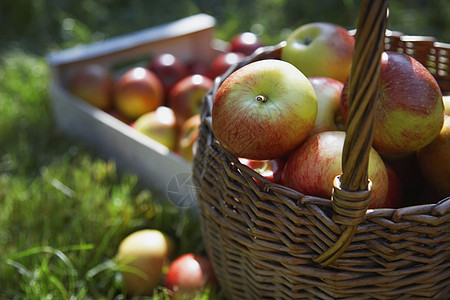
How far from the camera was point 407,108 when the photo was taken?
930 millimetres

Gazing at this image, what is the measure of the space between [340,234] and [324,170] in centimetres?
15

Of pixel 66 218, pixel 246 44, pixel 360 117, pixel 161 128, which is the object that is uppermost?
pixel 360 117

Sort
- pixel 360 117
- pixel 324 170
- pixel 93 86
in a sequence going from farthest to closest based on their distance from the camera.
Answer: pixel 93 86
pixel 324 170
pixel 360 117

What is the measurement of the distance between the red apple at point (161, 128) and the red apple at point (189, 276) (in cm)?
64

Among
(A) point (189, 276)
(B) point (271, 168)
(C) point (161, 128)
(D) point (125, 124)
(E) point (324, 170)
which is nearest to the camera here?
(E) point (324, 170)

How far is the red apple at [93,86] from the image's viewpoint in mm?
2088

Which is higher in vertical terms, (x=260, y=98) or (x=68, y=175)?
(x=260, y=98)

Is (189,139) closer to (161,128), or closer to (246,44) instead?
(161,128)

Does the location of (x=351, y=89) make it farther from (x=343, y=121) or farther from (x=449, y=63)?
(x=449, y=63)

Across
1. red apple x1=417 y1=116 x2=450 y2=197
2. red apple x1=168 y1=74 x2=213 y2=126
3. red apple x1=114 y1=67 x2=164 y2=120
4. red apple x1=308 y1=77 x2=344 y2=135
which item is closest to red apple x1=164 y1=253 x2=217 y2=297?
red apple x1=308 y1=77 x2=344 y2=135

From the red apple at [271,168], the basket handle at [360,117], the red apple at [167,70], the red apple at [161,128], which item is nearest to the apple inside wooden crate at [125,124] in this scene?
the red apple at [161,128]

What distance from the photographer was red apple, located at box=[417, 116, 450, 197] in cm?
98

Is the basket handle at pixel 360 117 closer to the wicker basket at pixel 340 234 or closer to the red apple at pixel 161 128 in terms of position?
the wicker basket at pixel 340 234

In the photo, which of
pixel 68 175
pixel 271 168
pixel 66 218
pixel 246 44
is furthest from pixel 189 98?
pixel 271 168
